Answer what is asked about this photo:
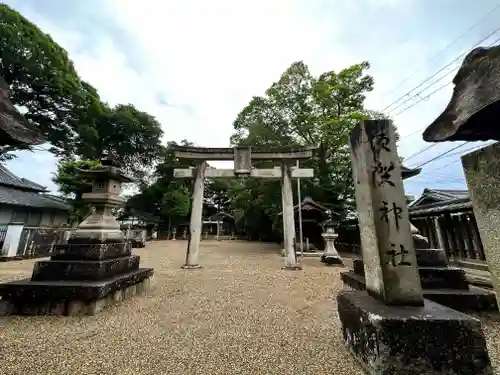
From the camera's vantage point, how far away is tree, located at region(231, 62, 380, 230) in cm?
1423

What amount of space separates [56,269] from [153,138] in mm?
30344

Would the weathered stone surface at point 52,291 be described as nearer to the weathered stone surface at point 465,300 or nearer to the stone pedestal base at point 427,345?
the stone pedestal base at point 427,345

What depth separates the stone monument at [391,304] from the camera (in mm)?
1796

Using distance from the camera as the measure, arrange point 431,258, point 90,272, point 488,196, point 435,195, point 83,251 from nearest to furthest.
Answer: point 488,196 < point 431,258 < point 90,272 < point 83,251 < point 435,195

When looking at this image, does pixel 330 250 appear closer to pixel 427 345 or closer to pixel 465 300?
pixel 465 300

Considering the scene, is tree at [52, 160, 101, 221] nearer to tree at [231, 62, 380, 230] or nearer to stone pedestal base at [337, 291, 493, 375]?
tree at [231, 62, 380, 230]

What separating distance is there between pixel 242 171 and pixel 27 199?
55.6 feet

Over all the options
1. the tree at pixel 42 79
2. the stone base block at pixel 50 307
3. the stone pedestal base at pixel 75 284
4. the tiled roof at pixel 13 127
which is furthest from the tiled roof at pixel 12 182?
the tiled roof at pixel 13 127

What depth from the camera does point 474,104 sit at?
1346 millimetres

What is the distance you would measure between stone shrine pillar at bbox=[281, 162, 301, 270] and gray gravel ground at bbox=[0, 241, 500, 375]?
3634 millimetres

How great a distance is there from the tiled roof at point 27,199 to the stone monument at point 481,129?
802 inches

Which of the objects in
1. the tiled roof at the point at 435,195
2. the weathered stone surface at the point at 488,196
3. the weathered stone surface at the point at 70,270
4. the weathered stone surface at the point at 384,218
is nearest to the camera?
the weathered stone surface at the point at 488,196

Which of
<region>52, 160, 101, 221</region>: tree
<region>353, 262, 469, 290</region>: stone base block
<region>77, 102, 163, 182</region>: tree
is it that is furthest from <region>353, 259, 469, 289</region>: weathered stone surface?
<region>77, 102, 163, 182</region>: tree

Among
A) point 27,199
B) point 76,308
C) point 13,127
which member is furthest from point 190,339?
point 27,199
